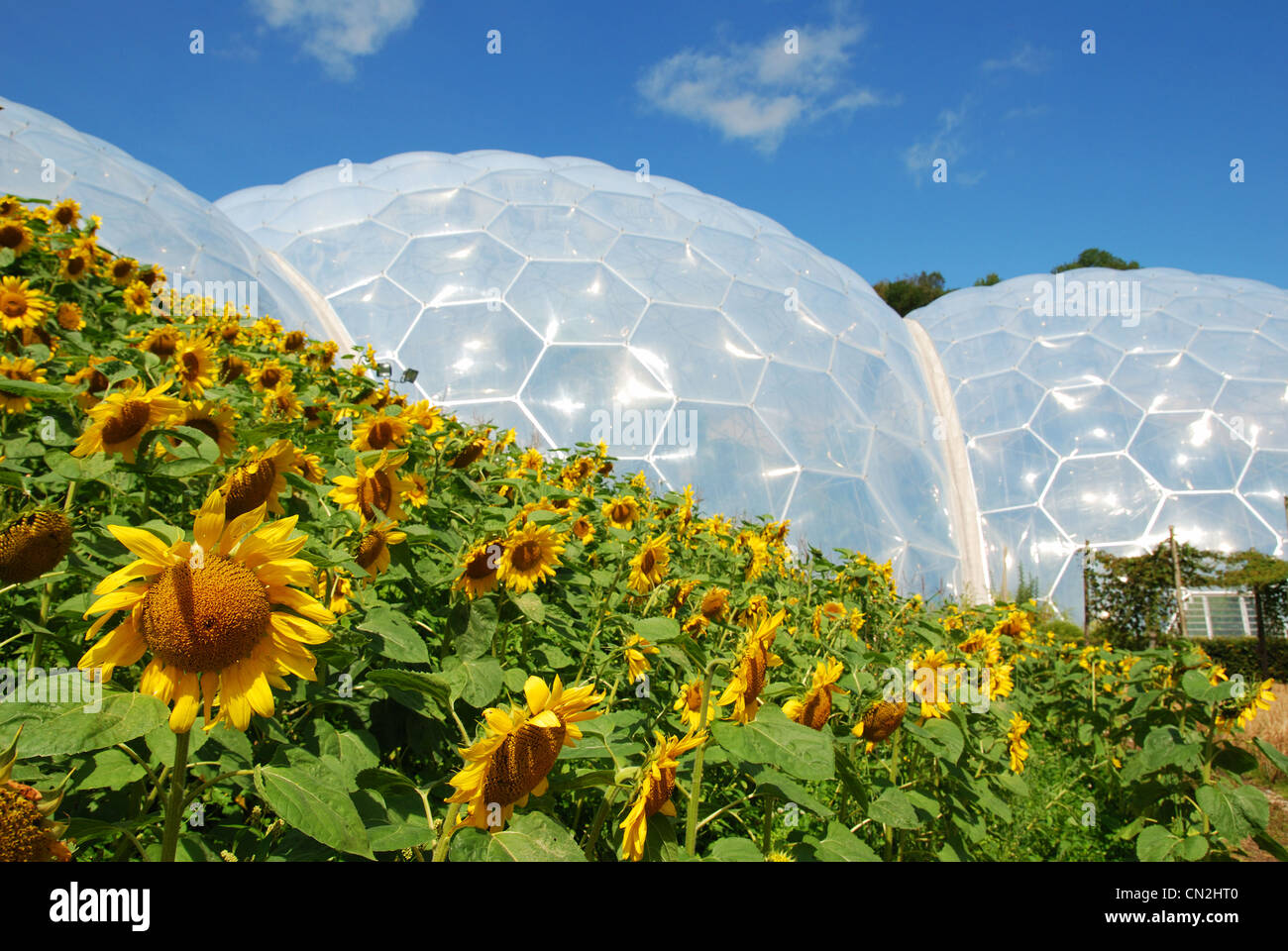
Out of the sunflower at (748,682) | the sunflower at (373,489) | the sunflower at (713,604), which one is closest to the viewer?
the sunflower at (748,682)

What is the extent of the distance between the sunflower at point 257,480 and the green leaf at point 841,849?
1.35 metres

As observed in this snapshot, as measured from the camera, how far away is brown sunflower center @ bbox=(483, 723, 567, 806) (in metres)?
1.03

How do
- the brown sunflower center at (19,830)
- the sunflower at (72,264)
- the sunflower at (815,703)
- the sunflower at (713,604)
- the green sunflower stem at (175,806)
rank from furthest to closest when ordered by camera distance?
the sunflower at (72,264) → the sunflower at (713,604) → the sunflower at (815,703) → the green sunflower stem at (175,806) → the brown sunflower center at (19,830)

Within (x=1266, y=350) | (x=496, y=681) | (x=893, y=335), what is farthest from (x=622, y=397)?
(x=1266, y=350)

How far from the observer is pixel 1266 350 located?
16594mm

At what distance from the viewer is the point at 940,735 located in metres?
2.11

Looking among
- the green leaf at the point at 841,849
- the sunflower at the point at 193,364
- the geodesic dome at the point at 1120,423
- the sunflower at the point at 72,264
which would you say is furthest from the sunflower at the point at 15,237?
the geodesic dome at the point at 1120,423

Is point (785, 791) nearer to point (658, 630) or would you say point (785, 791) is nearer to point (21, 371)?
point (658, 630)

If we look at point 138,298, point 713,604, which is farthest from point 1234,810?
point 138,298

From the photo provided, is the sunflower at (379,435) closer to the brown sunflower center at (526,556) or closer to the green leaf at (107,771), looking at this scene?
the brown sunflower center at (526,556)

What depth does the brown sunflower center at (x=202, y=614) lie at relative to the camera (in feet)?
3.21

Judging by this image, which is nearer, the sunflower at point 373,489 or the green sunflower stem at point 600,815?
the green sunflower stem at point 600,815
